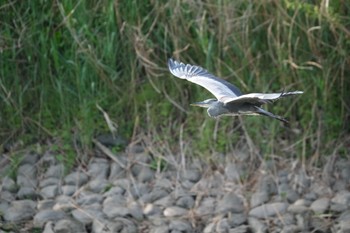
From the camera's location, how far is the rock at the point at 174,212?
20.1ft

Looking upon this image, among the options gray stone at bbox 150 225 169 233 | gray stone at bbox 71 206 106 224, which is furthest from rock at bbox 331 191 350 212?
gray stone at bbox 71 206 106 224

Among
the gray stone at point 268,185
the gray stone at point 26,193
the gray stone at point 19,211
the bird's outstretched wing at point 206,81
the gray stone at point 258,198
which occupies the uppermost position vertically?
the bird's outstretched wing at point 206,81

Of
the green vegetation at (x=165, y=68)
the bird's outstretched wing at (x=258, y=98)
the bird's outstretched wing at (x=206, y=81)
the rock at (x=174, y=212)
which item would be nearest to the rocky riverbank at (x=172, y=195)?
the rock at (x=174, y=212)

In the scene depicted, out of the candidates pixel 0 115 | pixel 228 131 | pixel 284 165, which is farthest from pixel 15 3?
pixel 284 165

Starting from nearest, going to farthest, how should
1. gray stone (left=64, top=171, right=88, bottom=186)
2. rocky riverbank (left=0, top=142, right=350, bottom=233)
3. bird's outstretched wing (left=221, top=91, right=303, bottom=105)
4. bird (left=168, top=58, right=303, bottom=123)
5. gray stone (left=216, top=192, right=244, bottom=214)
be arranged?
bird's outstretched wing (left=221, top=91, right=303, bottom=105) < bird (left=168, top=58, right=303, bottom=123) < rocky riverbank (left=0, top=142, right=350, bottom=233) < gray stone (left=216, top=192, right=244, bottom=214) < gray stone (left=64, top=171, right=88, bottom=186)

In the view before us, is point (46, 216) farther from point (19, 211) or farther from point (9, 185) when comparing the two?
point (9, 185)

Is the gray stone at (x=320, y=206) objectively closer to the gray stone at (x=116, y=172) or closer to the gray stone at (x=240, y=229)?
the gray stone at (x=240, y=229)

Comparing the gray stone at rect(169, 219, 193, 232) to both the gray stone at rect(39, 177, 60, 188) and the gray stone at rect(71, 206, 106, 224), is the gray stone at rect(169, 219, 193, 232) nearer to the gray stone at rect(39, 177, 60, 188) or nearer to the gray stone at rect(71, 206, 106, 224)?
the gray stone at rect(71, 206, 106, 224)

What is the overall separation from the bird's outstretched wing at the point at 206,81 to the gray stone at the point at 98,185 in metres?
1.64

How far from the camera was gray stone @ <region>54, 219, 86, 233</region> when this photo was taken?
5.93 metres

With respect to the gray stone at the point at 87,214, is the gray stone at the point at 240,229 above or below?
above

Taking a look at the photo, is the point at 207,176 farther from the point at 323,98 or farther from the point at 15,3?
the point at 15,3

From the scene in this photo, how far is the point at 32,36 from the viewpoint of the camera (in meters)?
6.86

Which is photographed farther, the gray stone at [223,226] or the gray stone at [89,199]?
the gray stone at [89,199]
